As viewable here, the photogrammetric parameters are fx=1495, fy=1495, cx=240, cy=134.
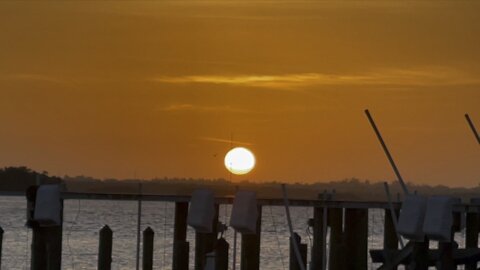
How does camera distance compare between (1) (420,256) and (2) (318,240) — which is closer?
(1) (420,256)

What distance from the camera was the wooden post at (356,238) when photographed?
33.2 metres

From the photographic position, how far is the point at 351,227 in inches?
1309

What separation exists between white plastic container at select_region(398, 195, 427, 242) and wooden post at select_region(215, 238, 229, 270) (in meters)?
3.78

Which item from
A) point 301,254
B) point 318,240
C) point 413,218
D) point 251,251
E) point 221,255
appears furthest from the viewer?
point 318,240

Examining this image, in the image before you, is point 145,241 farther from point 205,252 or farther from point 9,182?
point 9,182

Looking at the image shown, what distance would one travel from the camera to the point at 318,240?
1352 inches

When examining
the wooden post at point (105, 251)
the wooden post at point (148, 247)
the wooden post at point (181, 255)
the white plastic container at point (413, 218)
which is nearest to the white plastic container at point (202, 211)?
the wooden post at point (181, 255)

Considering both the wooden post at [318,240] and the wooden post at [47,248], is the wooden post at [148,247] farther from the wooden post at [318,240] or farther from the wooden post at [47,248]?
the wooden post at [47,248]

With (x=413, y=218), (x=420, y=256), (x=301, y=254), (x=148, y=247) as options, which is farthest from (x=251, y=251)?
(x=413, y=218)

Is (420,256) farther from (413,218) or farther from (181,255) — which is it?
(181,255)

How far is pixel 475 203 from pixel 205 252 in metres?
8.82

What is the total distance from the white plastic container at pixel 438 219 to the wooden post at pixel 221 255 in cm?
446

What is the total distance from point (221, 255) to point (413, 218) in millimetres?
4201

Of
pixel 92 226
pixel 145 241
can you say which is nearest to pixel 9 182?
pixel 92 226
